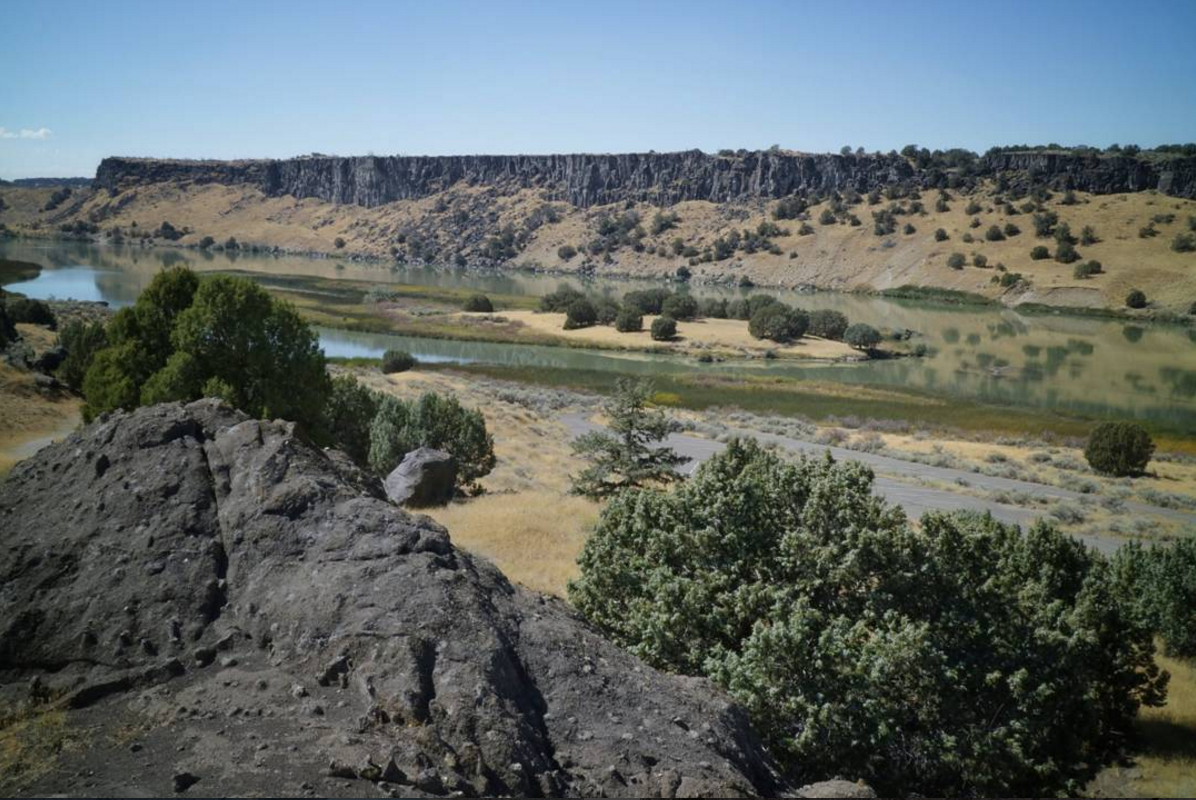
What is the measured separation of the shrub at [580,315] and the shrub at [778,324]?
60.8 ft

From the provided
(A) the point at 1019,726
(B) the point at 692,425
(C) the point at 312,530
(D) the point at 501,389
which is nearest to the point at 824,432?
(B) the point at 692,425

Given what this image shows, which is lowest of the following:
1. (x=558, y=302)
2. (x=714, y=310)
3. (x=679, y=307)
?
(x=558, y=302)

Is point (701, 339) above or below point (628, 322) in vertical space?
below

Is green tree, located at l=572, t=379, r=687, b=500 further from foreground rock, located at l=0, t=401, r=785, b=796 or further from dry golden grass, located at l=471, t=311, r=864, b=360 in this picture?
dry golden grass, located at l=471, t=311, r=864, b=360

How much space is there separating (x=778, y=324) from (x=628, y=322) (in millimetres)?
16737

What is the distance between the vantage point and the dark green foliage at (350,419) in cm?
2834

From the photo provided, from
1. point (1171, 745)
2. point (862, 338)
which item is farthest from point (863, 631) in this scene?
point (862, 338)

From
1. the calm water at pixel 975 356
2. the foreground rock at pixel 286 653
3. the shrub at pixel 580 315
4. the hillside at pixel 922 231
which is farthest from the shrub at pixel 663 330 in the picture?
the foreground rock at pixel 286 653

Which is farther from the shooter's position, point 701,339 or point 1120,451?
point 701,339

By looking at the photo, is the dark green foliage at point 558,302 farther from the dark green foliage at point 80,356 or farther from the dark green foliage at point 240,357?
the dark green foliage at point 240,357

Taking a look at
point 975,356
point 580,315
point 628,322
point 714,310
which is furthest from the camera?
point 714,310

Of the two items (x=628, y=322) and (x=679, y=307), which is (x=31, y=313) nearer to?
(x=628, y=322)

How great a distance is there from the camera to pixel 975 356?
82.0m

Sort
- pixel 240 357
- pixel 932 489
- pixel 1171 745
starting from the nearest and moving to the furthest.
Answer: pixel 1171 745 < pixel 240 357 < pixel 932 489
